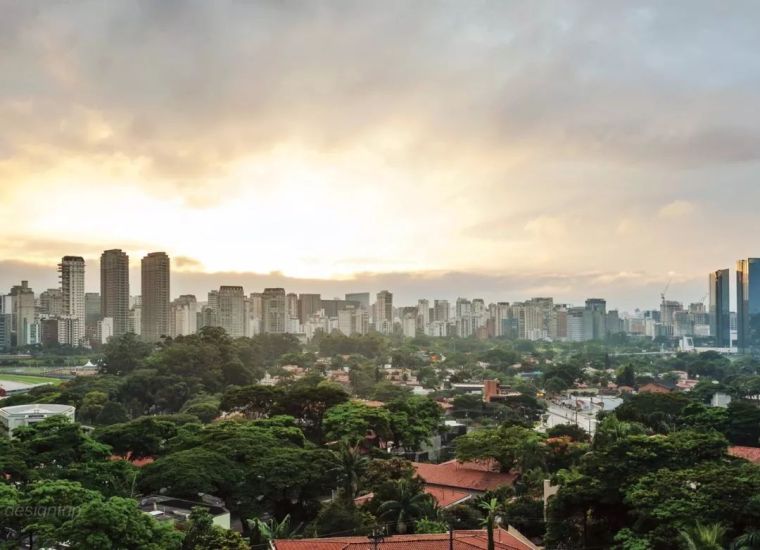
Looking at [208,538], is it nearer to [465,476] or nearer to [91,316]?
[465,476]

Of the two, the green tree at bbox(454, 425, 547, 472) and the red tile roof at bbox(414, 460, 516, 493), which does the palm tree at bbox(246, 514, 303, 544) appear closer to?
the red tile roof at bbox(414, 460, 516, 493)

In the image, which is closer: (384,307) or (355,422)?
(355,422)

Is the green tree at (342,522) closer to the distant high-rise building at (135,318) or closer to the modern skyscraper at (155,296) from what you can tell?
the modern skyscraper at (155,296)

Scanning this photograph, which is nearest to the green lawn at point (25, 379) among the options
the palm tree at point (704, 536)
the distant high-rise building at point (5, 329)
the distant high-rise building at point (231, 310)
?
the distant high-rise building at point (5, 329)

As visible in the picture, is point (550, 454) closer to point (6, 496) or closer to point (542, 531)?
point (542, 531)

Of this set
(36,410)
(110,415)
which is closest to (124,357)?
(110,415)

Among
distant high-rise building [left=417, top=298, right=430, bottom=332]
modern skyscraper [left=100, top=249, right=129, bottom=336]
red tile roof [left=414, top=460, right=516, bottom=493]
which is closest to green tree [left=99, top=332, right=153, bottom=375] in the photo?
red tile roof [left=414, top=460, right=516, bottom=493]

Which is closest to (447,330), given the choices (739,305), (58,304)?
(739,305)
